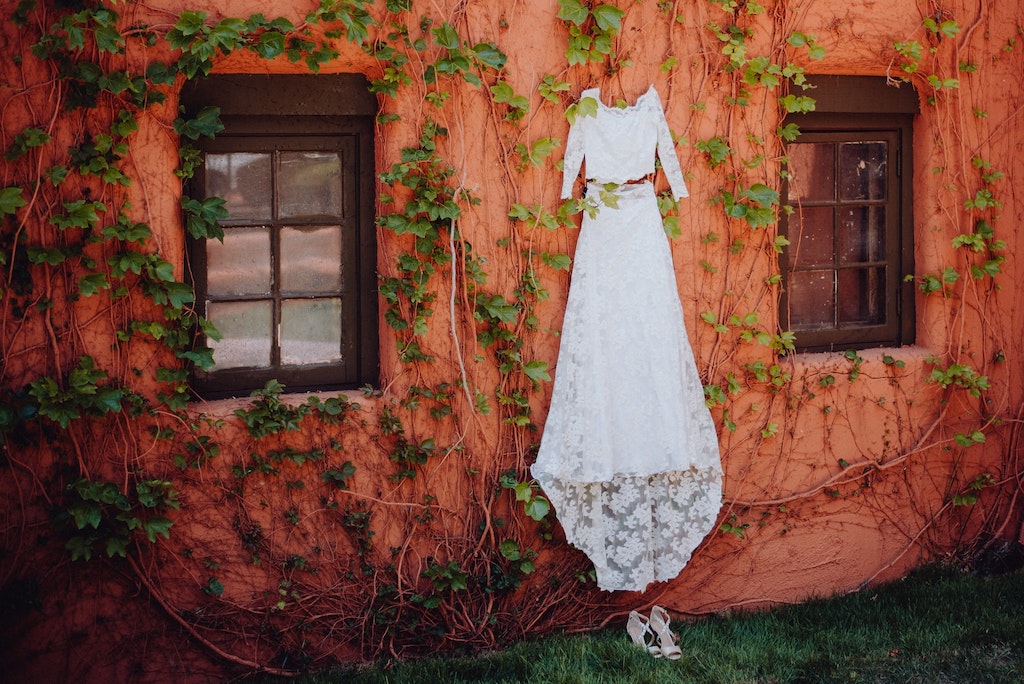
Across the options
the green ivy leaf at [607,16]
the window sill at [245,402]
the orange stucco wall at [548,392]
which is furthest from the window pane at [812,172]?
the window sill at [245,402]

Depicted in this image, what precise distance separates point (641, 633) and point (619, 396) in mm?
993

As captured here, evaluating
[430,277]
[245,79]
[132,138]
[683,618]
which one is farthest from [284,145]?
[683,618]

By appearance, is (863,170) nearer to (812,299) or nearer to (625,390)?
(812,299)

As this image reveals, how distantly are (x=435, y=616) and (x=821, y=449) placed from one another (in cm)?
195

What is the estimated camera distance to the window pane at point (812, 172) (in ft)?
13.6

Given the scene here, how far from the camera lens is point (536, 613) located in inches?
143

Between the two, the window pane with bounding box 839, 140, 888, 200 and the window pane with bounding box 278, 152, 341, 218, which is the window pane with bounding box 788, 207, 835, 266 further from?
the window pane with bounding box 278, 152, 341, 218

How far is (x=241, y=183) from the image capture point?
11.3 ft

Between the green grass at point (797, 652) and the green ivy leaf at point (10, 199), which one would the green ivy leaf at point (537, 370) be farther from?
the green ivy leaf at point (10, 199)

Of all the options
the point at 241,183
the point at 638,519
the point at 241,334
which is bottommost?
the point at 638,519

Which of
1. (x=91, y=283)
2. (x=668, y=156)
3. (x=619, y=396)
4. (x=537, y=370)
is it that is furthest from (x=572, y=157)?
(x=91, y=283)

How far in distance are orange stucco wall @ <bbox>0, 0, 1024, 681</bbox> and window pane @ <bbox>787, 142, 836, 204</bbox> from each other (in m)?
0.28

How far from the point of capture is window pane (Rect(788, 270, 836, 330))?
4180mm

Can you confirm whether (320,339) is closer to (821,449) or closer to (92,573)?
(92,573)
